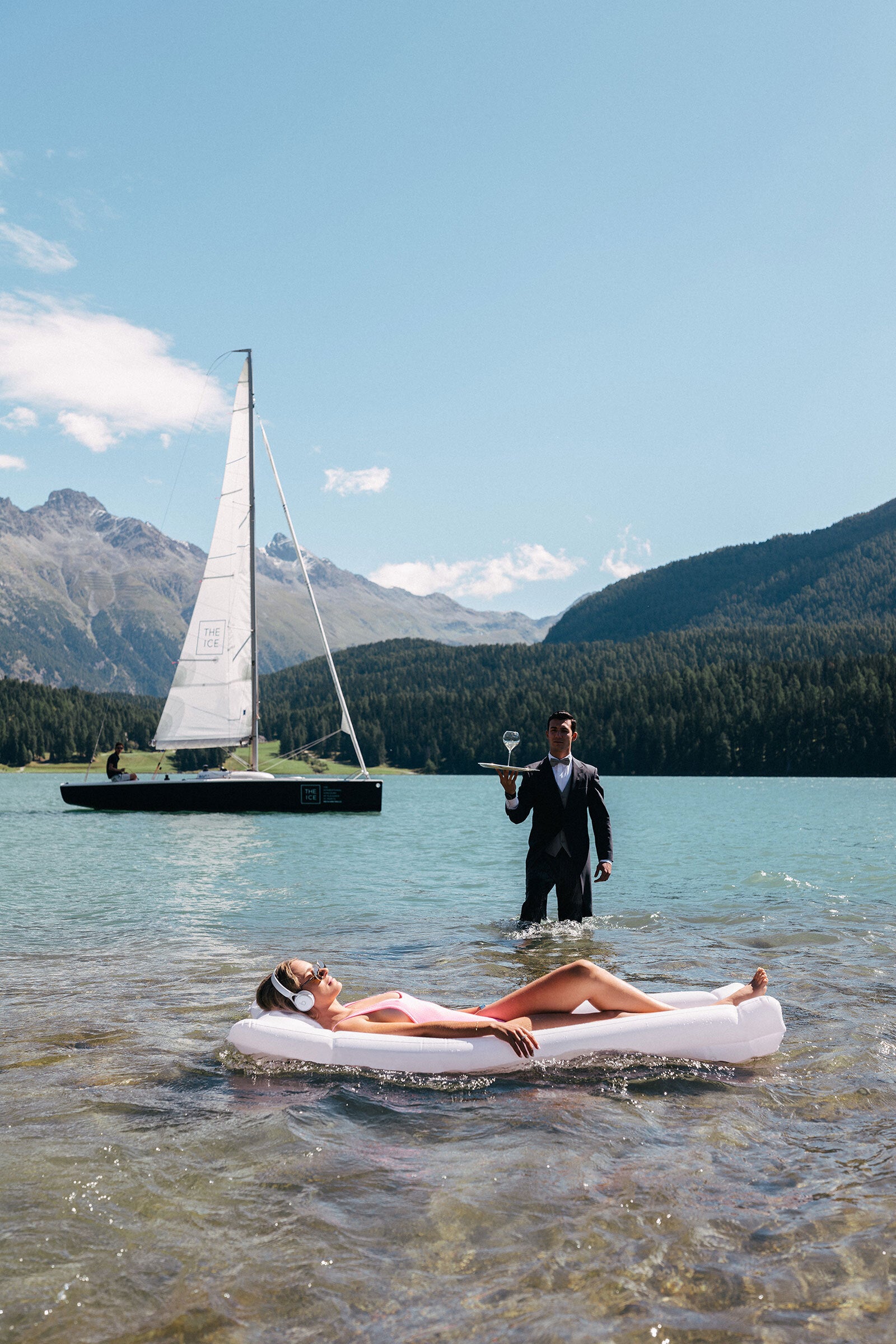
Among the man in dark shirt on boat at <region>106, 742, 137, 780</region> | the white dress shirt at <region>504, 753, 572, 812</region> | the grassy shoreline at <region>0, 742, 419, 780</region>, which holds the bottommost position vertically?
the grassy shoreline at <region>0, 742, 419, 780</region>

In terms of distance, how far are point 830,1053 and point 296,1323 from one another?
5.66m

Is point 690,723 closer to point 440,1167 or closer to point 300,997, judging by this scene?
point 300,997

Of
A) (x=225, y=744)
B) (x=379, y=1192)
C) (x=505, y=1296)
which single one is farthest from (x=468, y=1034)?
(x=225, y=744)

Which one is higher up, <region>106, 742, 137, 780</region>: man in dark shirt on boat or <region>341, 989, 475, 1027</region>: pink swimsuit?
<region>106, 742, 137, 780</region>: man in dark shirt on boat

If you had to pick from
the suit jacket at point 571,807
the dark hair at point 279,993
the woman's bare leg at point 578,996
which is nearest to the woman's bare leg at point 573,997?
the woman's bare leg at point 578,996

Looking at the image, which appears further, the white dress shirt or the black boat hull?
the black boat hull

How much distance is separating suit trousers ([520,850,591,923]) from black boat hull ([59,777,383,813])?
26.4 meters

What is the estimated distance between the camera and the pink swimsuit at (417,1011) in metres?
7.67

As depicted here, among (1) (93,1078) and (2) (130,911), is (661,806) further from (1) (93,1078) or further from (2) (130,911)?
(1) (93,1078)

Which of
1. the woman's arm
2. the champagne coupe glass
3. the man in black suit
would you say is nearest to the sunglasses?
the woman's arm

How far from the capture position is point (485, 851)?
32.8 metres

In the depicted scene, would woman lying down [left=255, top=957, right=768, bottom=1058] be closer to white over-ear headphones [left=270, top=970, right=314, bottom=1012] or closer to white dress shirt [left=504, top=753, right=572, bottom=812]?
white over-ear headphones [left=270, top=970, right=314, bottom=1012]

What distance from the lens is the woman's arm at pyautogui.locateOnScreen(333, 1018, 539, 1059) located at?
23.6 feet

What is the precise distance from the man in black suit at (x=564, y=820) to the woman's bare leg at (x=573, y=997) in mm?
3540
